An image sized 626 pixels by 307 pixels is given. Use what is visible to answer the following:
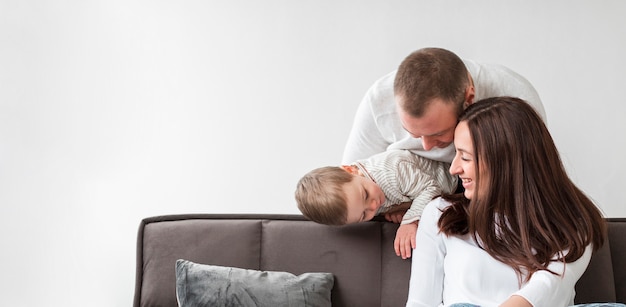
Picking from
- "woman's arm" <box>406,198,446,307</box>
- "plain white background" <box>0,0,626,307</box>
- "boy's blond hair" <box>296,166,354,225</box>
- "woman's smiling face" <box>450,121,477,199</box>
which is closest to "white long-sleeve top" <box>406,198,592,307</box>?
"woman's arm" <box>406,198,446,307</box>

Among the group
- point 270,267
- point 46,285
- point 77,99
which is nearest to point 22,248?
point 46,285

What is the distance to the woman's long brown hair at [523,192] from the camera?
1929 mm

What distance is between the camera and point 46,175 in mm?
2924

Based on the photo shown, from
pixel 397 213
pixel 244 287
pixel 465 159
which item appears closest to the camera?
pixel 465 159

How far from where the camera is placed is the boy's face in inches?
83.5

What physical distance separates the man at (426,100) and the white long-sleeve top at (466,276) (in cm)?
23

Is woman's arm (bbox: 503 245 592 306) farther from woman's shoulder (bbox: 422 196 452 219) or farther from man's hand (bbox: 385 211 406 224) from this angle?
man's hand (bbox: 385 211 406 224)

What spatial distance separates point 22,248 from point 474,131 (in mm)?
1881

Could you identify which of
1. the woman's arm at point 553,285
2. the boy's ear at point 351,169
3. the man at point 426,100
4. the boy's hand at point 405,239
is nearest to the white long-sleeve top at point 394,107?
the man at point 426,100

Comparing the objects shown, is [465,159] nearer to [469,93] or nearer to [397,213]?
[469,93]

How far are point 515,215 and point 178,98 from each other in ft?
4.71

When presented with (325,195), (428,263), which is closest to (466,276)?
(428,263)

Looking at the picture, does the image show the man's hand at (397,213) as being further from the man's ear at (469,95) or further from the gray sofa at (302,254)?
the man's ear at (469,95)

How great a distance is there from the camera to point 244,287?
2.19 m
